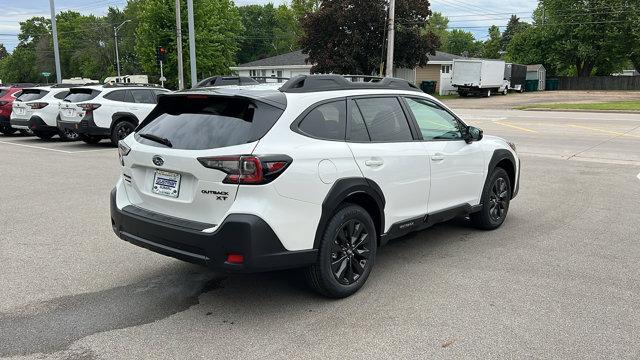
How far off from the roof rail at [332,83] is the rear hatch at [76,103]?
36.3 feet

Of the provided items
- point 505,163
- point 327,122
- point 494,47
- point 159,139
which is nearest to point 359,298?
point 327,122

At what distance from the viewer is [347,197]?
168 inches

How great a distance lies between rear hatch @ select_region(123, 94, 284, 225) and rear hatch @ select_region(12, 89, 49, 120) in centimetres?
1384

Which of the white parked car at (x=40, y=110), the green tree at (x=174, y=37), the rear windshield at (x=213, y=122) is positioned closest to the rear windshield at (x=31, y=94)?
the white parked car at (x=40, y=110)

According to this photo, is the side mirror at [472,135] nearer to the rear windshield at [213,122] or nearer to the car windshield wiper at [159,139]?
the rear windshield at [213,122]

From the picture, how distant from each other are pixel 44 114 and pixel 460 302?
1543 centimetres

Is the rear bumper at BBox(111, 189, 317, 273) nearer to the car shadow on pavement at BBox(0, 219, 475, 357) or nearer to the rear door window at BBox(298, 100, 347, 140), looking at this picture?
the car shadow on pavement at BBox(0, 219, 475, 357)

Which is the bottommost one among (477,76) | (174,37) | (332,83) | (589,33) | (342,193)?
(342,193)

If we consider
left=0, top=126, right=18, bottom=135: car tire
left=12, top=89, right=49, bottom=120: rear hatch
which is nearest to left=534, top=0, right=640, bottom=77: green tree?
left=0, top=126, right=18, bottom=135: car tire

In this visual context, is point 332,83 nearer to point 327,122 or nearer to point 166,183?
point 327,122

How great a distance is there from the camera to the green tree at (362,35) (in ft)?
143

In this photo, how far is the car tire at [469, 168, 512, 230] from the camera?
244 inches

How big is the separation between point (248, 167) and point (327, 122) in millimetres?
935

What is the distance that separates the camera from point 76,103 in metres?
14.2
